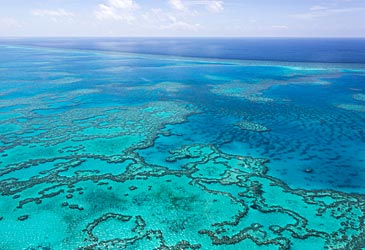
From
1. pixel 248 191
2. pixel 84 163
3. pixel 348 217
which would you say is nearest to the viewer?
pixel 348 217

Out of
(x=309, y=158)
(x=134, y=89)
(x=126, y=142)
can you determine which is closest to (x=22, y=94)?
(x=134, y=89)

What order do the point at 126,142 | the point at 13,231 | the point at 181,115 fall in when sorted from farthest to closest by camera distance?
the point at 181,115 → the point at 126,142 → the point at 13,231

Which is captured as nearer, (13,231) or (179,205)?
(13,231)

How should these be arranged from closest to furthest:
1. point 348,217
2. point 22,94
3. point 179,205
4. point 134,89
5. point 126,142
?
point 348,217 < point 179,205 < point 126,142 < point 22,94 < point 134,89

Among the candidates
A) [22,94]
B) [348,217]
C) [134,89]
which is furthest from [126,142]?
[22,94]

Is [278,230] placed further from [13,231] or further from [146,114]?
[146,114]

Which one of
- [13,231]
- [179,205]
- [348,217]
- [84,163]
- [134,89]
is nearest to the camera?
[13,231]
